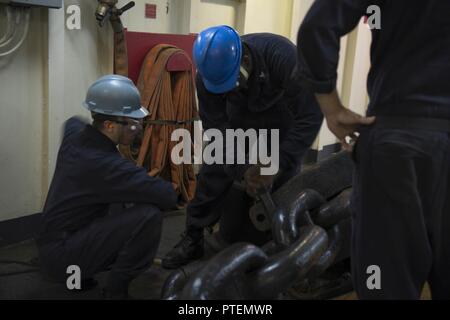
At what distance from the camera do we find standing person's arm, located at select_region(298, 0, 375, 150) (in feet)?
3.17

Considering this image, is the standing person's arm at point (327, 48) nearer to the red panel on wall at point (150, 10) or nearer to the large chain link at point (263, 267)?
the large chain link at point (263, 267)

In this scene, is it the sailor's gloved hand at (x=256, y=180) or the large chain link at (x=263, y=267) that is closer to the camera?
the large chain link at (x=263, y=267)

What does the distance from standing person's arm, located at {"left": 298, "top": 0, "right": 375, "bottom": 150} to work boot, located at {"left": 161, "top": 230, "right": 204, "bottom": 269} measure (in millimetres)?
1543

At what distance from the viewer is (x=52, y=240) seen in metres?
1.95

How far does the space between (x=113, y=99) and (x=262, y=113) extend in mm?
736

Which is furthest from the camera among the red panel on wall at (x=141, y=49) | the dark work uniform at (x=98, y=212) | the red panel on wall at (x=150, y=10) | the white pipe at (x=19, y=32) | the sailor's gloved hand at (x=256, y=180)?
the red panel on wall at (x=150, y=10)

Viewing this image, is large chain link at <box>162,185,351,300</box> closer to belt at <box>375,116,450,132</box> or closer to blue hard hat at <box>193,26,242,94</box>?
belt at <box>375,116,450,132</box>

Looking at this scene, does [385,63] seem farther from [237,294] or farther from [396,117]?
[237,294]

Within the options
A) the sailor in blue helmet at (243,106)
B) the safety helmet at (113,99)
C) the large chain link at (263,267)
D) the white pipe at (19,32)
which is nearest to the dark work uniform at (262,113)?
the sailor in blue helmet at (243,106)

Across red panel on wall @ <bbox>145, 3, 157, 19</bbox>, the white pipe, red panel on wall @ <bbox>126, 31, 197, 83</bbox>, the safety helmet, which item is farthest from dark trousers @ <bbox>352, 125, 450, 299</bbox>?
red panel on wall @ <bbox>145, 3, 157, 19</bbox>

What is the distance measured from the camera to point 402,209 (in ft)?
3.29

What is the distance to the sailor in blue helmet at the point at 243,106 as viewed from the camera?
6.31 feet

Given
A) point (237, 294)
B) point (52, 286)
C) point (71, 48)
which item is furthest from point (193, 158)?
point (237, 294)

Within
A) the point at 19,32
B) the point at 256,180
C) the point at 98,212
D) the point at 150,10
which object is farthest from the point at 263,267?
the point at 150,10
